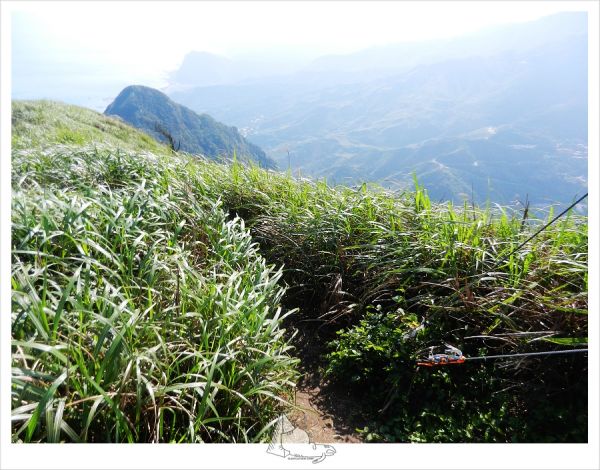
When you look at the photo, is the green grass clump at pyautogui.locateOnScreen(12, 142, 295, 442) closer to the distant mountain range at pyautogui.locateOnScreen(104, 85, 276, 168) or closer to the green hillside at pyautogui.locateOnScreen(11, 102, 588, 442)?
the green hillside at pyautogui.locateOnScreen(11, 102, 588, 442)

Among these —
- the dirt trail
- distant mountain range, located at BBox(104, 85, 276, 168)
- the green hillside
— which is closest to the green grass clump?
the green hillside

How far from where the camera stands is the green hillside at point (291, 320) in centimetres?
150

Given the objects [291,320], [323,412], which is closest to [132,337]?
[323,412]

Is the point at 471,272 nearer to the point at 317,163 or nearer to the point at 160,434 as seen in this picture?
the point at 160,434

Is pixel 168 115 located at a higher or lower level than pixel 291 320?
higher

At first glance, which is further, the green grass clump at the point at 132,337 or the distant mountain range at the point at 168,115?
the distant mountain range at the point at 168,115

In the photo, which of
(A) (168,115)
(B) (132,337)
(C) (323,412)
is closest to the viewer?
(B) (132,337)

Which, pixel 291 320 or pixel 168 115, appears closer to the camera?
pixel 291 320

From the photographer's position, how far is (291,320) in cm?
296

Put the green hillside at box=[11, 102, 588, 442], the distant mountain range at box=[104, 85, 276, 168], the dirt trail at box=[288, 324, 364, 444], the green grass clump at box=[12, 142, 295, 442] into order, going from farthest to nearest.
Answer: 1. the distant mountain range at box=[104, 85, 276, 168]
2. the dirt trail at box=[288, 324, 364, 444]
3. the green hillside at box=[11, 102, 588, 442]
4. the green grass clump at box=[12, 142, 295, 442]

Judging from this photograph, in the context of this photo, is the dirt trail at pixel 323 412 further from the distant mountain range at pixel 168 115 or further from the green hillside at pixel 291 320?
the distant mountain range at pixel 168 115

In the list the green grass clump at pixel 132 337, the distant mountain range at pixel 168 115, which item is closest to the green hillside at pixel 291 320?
the green grass clump at pixel 132 337

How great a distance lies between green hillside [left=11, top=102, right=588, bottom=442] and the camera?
150cm

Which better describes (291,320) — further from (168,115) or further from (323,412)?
(168,115)
